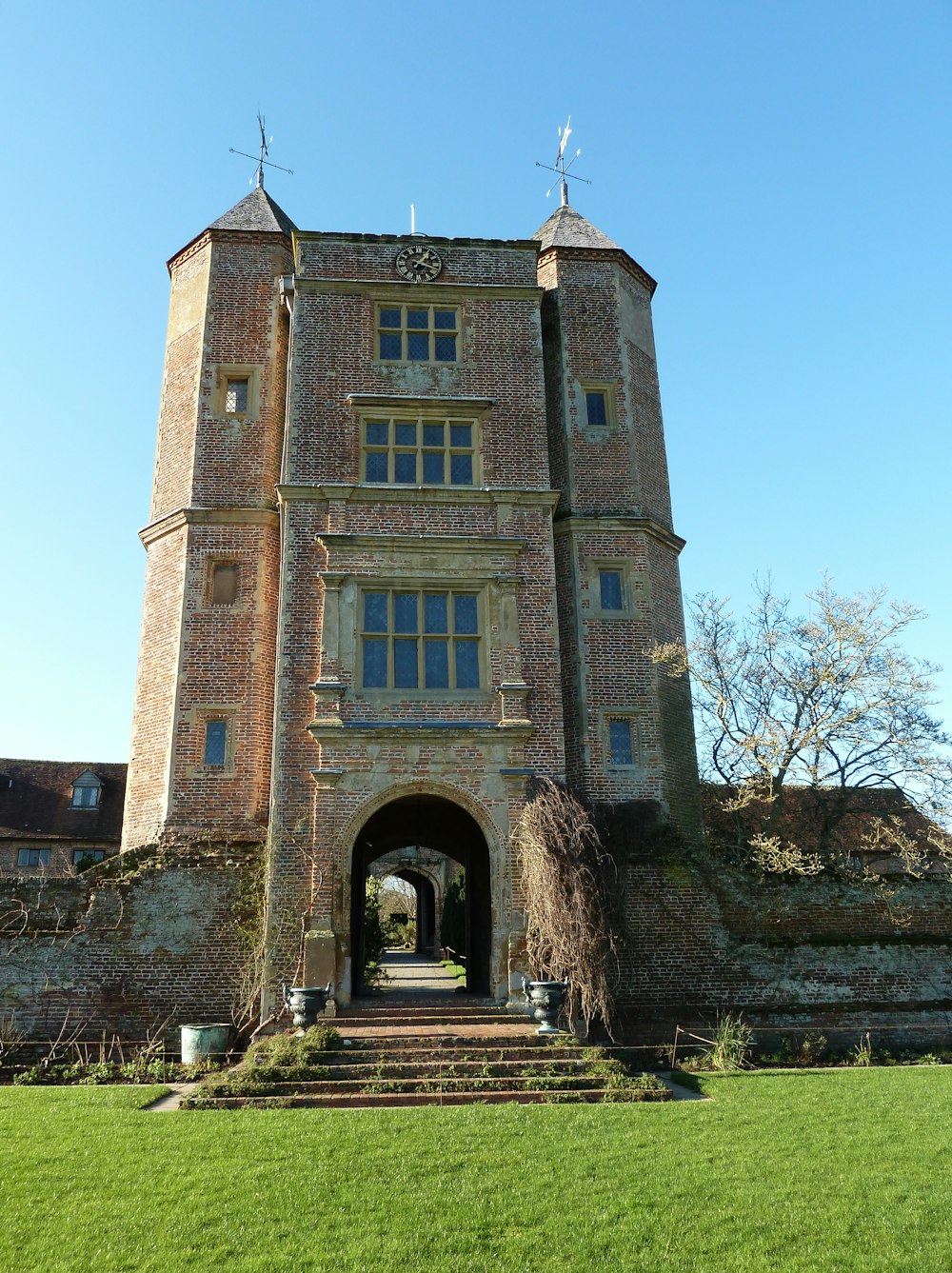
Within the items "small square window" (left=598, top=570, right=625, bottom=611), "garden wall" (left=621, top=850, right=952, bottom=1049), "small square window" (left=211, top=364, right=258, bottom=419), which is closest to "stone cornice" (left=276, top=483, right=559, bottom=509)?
"small square window" (left=598, top=570, right=625, bottom=611)

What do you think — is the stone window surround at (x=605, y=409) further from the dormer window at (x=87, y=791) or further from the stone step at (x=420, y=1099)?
the dormer window at (x=87, y=791)

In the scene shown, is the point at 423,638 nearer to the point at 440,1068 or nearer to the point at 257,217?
the point at 440,1068

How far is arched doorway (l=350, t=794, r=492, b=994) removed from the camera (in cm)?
1661

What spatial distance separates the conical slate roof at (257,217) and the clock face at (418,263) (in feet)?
9.89

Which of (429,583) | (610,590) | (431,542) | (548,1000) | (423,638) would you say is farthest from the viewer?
(610,590)

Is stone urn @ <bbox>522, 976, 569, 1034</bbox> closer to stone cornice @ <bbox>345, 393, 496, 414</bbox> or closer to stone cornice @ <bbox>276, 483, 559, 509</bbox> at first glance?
stone cornice @ <bbox>276, 483, 559, 509</bbox>

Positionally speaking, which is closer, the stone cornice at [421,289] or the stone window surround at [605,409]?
the stone cornice at [421,289]

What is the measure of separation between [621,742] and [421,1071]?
736 centimetres

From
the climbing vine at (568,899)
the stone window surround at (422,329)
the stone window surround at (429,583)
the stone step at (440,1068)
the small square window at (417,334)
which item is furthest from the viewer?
the small square window at (417,334)

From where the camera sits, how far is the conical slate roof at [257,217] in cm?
2000

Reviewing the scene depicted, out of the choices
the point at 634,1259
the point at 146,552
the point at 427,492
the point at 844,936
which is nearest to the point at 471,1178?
the point at 634,1259

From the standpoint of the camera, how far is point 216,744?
54.0ft

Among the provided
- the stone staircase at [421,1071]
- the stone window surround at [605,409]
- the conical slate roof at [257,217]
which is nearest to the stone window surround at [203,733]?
the stone staircase at [421,1071]

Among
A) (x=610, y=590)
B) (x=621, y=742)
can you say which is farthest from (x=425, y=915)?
(x=610, y=590)
